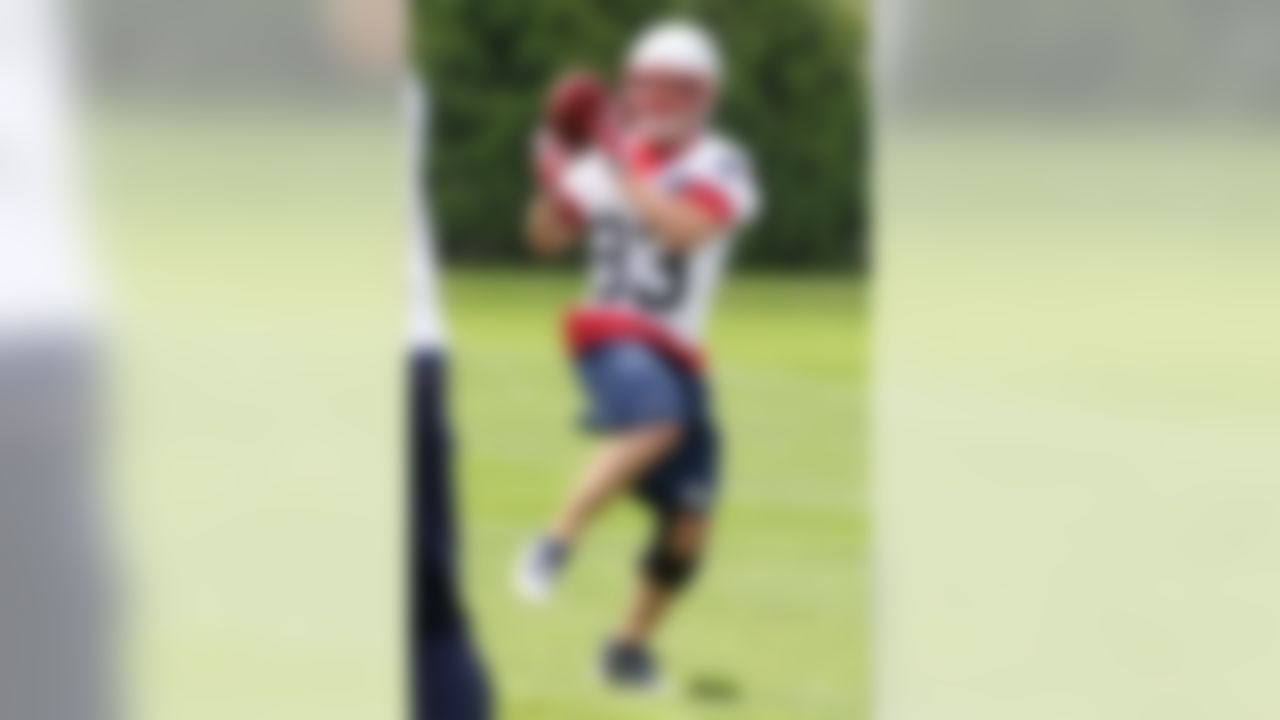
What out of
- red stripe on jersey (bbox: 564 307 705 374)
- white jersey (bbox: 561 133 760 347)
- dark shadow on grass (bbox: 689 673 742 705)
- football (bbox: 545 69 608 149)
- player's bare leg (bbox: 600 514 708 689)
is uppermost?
football (bbox: 545 69 608 149)

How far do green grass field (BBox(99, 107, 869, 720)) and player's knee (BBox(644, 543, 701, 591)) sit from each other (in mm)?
18

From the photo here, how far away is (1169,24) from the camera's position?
6.35 feet

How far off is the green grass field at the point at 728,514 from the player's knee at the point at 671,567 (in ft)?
0.05

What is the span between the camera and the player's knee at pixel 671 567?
6.63ft

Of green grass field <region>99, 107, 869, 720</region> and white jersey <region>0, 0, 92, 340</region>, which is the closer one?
green grass field <region>99, 107, 869, 720</region>

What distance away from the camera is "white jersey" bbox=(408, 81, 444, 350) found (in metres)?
2.05

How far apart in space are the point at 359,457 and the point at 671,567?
0.36 metres

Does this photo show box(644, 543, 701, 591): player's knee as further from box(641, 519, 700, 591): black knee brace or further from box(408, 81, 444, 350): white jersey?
box(408, 81, 444, 350): white jersey

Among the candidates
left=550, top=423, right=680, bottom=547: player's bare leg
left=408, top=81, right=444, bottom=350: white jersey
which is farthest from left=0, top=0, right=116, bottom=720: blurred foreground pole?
left=550, top=423, right=680, bottom=547: player's bare leg

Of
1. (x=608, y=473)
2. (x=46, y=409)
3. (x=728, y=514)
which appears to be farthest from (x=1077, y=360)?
(x=46, y=409)

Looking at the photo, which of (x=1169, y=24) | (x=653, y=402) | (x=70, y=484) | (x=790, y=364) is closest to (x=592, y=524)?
(x=653, y=402)

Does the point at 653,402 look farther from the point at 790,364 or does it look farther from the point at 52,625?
the point at 52,625

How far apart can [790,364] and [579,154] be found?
0.31 metres

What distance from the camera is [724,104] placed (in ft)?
6.51
